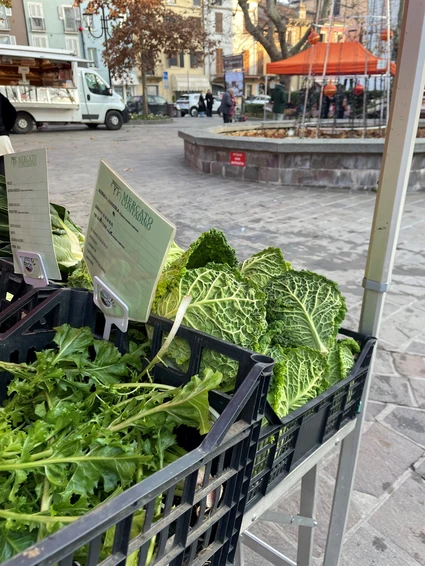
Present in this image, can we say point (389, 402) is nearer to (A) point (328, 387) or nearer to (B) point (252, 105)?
(A) point (328, 387)

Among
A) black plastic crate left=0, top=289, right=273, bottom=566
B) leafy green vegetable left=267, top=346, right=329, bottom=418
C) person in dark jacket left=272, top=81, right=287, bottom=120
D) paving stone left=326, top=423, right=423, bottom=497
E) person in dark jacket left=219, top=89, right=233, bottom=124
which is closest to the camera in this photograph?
black plastic crate left=0, top=289, right=273, bottom=566

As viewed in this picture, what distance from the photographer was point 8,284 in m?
1.59

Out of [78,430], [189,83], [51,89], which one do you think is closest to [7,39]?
[189,83]

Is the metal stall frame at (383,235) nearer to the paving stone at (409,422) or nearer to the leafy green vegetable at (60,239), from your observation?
the leafy green vegetable at (60,239)

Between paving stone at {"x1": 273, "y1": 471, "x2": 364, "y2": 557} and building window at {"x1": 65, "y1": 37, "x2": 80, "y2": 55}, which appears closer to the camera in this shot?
paving stone at {"x1": 273, "y1": 471, "x2": 364, "y2": 557}

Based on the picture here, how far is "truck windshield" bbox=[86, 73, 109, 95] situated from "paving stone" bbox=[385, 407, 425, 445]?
728 inches

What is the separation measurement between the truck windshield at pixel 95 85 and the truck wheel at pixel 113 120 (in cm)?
83

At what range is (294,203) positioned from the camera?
7250 mm

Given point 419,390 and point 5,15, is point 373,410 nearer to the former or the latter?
point 419,390

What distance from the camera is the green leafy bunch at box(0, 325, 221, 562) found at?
0.79m

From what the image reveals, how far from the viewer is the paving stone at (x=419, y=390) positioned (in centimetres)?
281

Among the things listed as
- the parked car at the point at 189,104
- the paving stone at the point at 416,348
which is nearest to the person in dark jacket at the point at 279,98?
the parked car at the point at 189,104

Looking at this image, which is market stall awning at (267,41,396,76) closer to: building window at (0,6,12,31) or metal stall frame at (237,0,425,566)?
metal stall frame at (237,0,425,566)

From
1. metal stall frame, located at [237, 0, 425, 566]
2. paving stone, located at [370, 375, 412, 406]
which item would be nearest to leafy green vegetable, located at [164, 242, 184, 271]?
metal stall frame, located at [237, 0, 425, 566]
